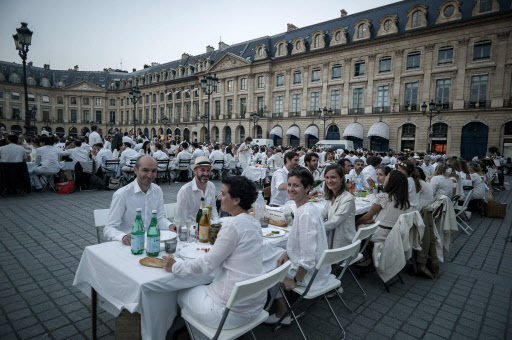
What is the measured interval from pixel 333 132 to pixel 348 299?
29.6m

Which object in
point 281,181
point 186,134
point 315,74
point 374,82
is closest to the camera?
point 281,181

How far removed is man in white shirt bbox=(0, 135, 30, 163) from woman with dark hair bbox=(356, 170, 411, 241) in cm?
985

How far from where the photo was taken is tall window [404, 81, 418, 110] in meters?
26.9

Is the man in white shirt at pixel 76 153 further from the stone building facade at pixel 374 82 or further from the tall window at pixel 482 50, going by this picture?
the tall window at pixel 482 50

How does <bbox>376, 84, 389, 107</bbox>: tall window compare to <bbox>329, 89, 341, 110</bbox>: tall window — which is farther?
<bbox>329, 89, 341, 110</bbox>: tall window

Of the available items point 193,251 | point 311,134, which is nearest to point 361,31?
point 311,134

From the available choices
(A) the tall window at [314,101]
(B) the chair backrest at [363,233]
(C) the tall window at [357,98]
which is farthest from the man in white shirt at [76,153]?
(A) the tall window at [314,101]

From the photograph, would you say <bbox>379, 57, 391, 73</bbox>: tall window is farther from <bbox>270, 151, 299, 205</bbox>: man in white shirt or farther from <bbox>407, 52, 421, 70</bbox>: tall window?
<bbox>270, 151, 299, 205</bbox>: man in white shirt

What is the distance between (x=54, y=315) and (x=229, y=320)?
2.24 meters

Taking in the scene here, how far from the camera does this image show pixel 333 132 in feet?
104

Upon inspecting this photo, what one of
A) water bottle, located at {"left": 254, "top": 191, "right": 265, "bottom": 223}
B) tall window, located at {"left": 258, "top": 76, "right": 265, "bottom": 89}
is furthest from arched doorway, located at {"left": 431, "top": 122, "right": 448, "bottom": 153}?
water bottle, located at {"left": 254, "top": 191, "right": 265, "bottom": 223}

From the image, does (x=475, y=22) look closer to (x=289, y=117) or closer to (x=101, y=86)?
(x=289, y=117)

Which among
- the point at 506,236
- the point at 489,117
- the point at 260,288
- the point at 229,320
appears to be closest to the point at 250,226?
the point at 260,288

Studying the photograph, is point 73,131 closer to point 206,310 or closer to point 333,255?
point 206,310
